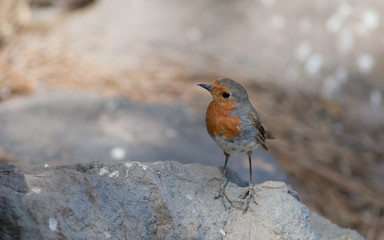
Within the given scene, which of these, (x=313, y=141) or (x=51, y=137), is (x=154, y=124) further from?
(x=313, y=141)

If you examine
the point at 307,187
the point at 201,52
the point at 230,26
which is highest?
the point at 230,26

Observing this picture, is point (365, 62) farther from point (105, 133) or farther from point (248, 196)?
point (248, 196)

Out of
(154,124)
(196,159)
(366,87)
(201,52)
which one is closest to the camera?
(196,159)

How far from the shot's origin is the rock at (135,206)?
1946mm

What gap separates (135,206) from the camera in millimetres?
2209

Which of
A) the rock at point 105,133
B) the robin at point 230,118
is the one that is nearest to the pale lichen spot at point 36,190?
the robin at point 230,118

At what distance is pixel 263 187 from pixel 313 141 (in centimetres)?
264

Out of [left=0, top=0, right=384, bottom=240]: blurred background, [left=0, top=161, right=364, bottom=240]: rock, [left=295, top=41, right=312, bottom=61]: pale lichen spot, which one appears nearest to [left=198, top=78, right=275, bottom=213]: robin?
[left=0, top=161, right=364, bottom=240]: rock

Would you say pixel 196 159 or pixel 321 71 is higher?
pixel 321 71

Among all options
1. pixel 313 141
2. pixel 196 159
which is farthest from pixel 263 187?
pixel 313 141

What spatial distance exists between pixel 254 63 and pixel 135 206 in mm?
4737

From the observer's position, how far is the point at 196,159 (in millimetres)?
4320

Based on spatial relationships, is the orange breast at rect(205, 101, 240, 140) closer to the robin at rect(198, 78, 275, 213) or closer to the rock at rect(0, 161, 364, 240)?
the robin at rect(198, 78, 275, 213)

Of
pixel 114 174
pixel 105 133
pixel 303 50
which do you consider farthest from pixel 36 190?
pixel 303 50
